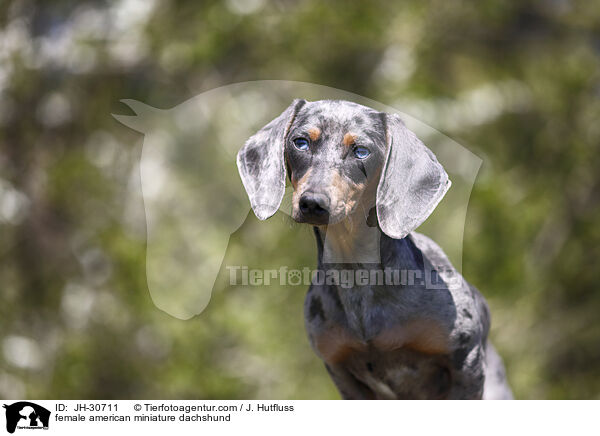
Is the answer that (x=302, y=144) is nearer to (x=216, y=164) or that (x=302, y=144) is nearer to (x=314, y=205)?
(x=314, y=205)

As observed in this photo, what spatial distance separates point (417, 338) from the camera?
4.35 feet

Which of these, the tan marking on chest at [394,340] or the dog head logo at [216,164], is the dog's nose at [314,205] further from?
the tan marking on chest at [394,340]

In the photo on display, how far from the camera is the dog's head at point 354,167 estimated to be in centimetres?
111

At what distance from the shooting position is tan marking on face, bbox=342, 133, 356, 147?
1.12 metres

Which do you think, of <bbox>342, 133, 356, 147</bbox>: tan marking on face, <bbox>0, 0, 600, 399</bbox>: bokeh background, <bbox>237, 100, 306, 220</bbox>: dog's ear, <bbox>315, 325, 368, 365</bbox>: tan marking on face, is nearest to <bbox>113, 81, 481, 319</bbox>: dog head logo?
<bbox>237, 100, 306, 220</bbox>: dog's ear

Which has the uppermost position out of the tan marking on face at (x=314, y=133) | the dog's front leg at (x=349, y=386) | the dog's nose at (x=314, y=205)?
the tan marking on face at (x=314, y=133)

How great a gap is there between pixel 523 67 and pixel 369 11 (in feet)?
4.61

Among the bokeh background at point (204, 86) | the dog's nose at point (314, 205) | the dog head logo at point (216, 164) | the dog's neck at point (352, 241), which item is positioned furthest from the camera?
the bokeh background at point (204, 86)

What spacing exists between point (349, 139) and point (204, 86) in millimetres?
3618

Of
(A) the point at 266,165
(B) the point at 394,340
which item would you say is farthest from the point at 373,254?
(A) the point at 266,165

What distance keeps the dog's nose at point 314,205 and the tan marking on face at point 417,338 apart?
35cm

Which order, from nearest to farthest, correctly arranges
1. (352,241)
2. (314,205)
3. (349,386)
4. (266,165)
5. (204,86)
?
1. (314,205)
2. (266,165)
3. (352,241)
4. (349,386)
5. (204,86)

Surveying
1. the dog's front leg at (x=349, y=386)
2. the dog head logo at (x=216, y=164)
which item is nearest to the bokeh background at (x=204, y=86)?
the dog head logo at (x=216, y=164)
